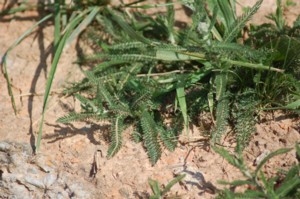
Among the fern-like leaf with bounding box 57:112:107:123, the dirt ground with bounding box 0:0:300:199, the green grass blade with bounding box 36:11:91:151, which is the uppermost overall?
the green grass blade with bounding box 36:11:91:151

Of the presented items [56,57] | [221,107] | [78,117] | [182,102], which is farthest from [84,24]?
[221,107]

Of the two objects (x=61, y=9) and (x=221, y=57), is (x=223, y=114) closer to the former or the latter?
(x=221, y=57)

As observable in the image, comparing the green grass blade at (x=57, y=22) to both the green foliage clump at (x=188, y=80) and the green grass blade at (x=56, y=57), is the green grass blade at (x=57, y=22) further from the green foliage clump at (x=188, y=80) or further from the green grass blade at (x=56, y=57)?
the green foliage clump at (x=188, y=80)

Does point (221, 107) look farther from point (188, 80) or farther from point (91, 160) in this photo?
point (91, 160)

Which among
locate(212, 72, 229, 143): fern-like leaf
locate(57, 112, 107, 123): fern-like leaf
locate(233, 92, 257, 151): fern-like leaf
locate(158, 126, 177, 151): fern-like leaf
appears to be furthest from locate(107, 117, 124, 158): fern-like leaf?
locate(233, 92, 257, 151): fern-like leaf

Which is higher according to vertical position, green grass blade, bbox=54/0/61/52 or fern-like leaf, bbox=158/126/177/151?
green grass blade, bbox=54/0/61/52

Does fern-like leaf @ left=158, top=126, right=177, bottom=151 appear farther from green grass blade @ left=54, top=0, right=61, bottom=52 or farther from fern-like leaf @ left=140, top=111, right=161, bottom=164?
green grass blade @ left=54, top=0, right=61, bottom=52

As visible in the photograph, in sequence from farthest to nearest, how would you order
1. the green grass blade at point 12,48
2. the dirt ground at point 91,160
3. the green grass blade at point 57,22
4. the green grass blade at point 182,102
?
the green grass blade at point 57,22 < the green grass blade at point 12,48 < the green grass blade at point 182,102 < the dirt ground at point 91,160

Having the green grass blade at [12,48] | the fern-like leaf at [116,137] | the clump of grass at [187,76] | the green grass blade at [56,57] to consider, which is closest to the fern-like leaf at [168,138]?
the clump of grass at [187,76]
